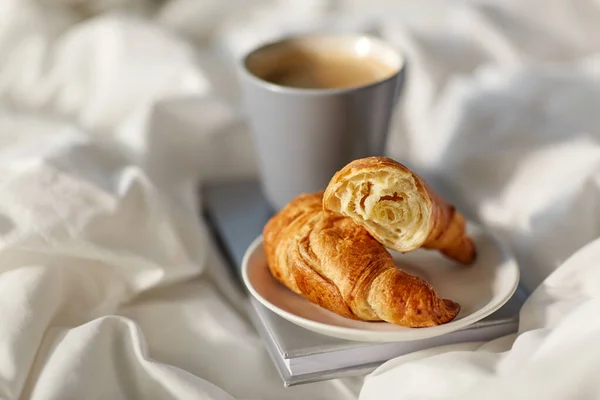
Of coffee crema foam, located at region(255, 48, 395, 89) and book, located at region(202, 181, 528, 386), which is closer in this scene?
book, located at region(202, 181, 528, 386)

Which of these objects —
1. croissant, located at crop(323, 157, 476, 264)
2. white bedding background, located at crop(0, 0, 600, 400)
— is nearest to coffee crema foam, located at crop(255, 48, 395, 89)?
white bedding background, located at crop(0, 0, 600, 400)

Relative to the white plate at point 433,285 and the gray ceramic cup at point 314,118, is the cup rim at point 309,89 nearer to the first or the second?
the gray ceramic cup at point 314,118

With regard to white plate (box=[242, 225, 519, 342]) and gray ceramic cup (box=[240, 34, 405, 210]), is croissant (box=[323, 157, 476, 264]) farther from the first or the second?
gray ceramic cup (box=[240, 34, 405, 210])

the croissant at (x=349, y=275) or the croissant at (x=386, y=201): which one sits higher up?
the croissant at (x=386, y=201)

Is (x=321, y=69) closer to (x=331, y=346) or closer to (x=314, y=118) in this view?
(x=314, y=118)

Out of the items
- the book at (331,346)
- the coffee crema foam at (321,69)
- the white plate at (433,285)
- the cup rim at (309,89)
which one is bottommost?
the book at (331,346)

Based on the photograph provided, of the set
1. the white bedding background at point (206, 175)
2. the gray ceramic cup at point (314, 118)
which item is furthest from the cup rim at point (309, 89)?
the white bedding background at point (206, 175)

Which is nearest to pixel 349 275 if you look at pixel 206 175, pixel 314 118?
pixel 314 118

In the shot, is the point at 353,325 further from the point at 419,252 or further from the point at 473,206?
the point at 473,206
